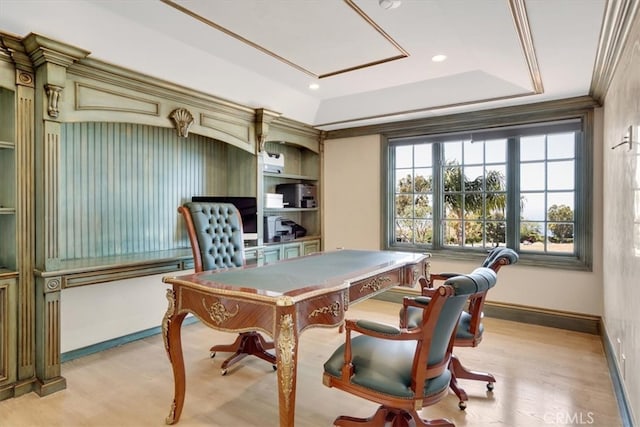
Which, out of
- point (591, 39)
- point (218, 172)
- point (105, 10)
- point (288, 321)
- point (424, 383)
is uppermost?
point (105, 10)

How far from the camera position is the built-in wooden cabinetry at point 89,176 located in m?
2.48

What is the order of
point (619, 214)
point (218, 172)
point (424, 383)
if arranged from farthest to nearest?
1. point (218, 172)
2. point (619, 214)
3. point (424, 383)

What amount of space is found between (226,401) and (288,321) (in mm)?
1107

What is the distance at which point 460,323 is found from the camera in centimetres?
241

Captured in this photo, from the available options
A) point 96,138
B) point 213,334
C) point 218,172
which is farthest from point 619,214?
point 96,138

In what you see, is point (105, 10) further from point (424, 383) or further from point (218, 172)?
point (424, 383)

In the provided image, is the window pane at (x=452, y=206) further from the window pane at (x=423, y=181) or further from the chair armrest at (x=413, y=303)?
the chair armrest at (x=413, y=303)

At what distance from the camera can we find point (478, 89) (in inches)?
147

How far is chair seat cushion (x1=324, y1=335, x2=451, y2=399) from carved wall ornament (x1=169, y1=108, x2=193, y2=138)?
8.27ft

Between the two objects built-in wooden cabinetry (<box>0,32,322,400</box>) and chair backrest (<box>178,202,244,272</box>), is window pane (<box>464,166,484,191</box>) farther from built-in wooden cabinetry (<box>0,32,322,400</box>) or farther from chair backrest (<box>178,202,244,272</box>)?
chair backrest (<box>178,202,244,272</box>)

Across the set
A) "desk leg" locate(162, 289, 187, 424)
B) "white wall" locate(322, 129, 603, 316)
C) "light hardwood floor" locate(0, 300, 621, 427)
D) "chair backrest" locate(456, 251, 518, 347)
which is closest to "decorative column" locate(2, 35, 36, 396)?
"light hardwood floor" locate(0, 300, 621, 427)

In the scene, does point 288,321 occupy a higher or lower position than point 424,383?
higher

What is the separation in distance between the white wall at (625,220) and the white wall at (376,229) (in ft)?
1.94

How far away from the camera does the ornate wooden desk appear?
1.72 metres
